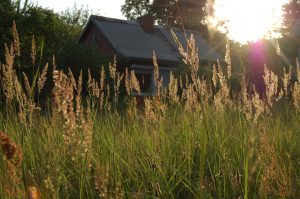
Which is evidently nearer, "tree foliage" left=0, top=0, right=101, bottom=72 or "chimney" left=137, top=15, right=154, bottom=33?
"tree foliage" left=0, top=0, right=101, bottom=72

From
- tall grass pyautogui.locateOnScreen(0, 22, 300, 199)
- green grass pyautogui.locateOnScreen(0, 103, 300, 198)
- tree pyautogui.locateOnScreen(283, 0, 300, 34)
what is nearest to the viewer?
tall grass pyautogui.locateOnScreen(0, 22, 300, 199)

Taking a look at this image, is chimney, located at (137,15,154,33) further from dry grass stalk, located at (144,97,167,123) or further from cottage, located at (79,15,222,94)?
dry grass stalk, located at (144,97,167,123)

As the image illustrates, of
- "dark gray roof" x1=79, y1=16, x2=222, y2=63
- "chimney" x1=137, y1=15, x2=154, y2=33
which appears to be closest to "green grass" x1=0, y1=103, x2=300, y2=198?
"dark gray roof" x1=79, y1=16, x2=222, y2=63

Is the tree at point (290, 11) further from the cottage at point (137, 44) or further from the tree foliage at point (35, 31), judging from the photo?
the tree foliage at point (35, 31)

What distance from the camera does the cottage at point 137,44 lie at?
87.5ft

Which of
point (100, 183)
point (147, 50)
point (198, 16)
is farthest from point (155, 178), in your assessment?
point (198, 16)

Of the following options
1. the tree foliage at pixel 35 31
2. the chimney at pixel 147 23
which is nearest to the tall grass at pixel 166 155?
the tree foliage at pixel 35 31

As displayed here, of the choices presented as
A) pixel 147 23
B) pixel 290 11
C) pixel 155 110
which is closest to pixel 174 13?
pixel 290 11

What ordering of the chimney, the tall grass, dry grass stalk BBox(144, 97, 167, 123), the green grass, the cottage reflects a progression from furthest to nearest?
1. the chimney
2. the cottage
3. dry grass stalk BBox(144, 97, 167, 123)
4. the green grass
5. the tall grass

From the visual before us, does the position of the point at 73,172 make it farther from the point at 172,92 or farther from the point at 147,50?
the point at 147,50

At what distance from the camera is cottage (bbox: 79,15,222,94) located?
87.5ft

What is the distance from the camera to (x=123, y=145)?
3.40 meters

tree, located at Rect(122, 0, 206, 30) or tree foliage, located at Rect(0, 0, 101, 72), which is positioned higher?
tree, located at Rect(122, 0, 206, 30)

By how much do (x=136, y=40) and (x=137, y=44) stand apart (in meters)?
0.54
